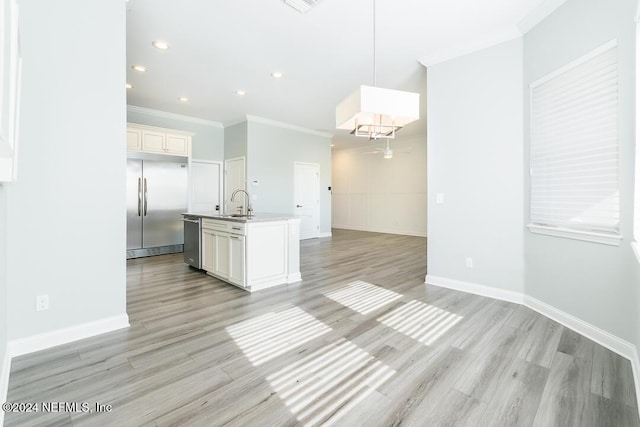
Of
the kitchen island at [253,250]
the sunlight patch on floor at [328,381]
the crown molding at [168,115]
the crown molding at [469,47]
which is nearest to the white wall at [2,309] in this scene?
the sunlight patch on floor at [328,381]

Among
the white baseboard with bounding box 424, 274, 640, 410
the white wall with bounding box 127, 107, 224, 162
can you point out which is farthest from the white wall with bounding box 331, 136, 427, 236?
the white baseboard with bounding box 424, 274, 640, 410

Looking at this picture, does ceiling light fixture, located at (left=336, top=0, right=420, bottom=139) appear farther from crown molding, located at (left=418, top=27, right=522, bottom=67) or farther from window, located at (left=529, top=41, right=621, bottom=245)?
crown molding, located at (left=418, top=27, right=522, bottom=67)

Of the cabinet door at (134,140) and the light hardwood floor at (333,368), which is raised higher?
the cabinet door at (134,140)

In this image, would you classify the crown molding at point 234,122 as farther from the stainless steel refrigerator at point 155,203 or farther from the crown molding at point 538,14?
the crown molding at point 538,14

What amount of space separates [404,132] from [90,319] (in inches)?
308

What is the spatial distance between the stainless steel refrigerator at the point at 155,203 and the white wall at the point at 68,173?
3.28 meters

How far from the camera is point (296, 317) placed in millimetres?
2842

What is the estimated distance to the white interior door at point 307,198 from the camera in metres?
7.87

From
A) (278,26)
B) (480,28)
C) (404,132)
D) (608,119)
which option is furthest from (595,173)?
(404,132)

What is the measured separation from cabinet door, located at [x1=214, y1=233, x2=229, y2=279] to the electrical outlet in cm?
184

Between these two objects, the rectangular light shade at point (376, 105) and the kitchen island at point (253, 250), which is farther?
the kitchen island at point (253, 250)

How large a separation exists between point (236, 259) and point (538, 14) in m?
4.09

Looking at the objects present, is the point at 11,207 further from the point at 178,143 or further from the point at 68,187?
the point at 178,143

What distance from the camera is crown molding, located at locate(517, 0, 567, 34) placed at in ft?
8.84
